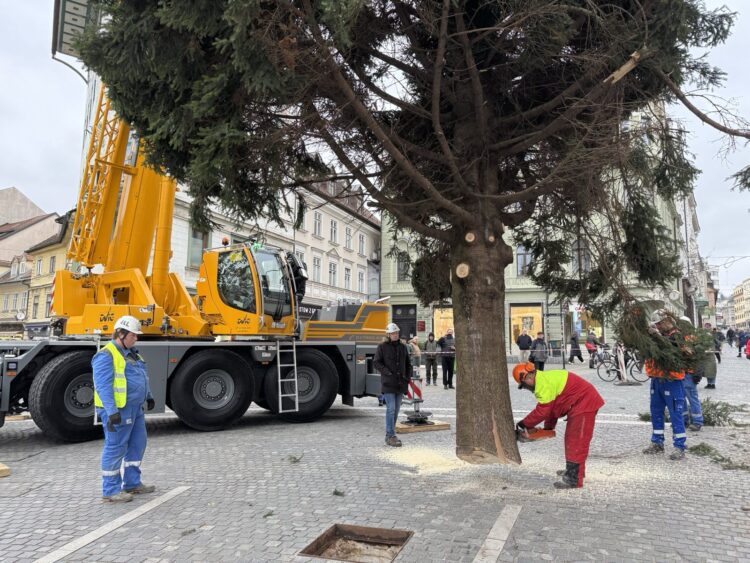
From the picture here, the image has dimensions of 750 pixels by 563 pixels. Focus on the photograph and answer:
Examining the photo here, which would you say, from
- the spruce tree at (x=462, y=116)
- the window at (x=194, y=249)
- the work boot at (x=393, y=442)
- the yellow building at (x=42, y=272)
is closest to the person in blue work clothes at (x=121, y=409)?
the spruce tree at (x=462, y=116)

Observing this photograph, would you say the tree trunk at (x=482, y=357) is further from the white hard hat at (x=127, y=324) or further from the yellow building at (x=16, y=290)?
the yellow building at (x=16, y=290)

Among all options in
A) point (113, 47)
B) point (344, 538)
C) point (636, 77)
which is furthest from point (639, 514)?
point (113, 47)

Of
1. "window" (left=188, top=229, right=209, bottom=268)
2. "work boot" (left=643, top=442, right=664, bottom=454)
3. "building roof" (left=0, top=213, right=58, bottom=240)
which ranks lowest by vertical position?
"work boot" (left=643, top=442, right=664, bottom=454)

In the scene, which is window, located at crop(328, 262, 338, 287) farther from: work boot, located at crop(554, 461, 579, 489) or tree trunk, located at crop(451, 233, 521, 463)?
work boot, located at crop(554, 461, 579, 489)

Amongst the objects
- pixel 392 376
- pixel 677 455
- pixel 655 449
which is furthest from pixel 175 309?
pixel 677 455

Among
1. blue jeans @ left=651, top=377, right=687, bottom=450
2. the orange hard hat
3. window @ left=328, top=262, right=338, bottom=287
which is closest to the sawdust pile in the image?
the orange hard hat

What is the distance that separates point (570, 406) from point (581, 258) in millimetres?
3169

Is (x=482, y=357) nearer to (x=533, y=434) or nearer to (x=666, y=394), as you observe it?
(x=533, y=434)

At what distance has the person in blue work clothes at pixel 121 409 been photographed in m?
5.30

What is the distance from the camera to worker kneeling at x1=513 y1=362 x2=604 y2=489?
17.9 feet

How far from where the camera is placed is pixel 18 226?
48906mm

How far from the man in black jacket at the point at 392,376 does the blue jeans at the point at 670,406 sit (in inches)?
132

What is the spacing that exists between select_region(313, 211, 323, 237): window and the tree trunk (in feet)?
97.9

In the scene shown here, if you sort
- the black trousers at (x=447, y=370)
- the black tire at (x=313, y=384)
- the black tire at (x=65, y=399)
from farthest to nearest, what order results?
the black trousers at (x=447, y=370) → the black tire at (x=313, y=384) → the black tire at (x=65, y=399)
